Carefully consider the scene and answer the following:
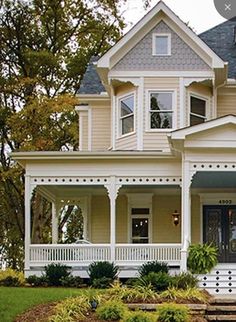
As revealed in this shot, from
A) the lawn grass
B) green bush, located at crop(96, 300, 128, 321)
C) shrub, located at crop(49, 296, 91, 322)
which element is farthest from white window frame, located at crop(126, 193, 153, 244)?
green bush, located at crop(96, 300, 128, 321)

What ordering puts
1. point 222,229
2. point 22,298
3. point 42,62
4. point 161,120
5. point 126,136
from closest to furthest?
point 22,298, point 222,229, point 161,120, point 126,136, point 42,62

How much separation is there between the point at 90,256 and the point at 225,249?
15.9 ft

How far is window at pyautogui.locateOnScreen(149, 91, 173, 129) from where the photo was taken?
22.2 m

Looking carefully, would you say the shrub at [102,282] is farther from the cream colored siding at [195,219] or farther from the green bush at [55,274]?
the cream colored siding at [195,219]

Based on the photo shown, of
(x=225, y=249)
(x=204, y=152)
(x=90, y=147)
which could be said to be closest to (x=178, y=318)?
(x=204, y=152)

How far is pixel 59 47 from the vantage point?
32.6m

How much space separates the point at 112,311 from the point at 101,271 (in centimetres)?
495

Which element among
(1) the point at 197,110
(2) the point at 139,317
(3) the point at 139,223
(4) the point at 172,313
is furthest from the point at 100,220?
(2) the point at 139,317

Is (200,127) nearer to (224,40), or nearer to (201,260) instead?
(201,260)

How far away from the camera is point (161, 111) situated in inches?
874

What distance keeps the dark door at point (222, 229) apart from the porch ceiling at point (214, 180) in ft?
2.75

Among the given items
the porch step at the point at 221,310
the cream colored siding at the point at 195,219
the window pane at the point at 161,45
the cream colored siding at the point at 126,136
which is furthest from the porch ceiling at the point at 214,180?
the porch step at the point at 221,310

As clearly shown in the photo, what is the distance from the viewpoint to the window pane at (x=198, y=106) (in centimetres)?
2261

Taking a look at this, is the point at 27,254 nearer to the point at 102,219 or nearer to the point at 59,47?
the point at 102,219
